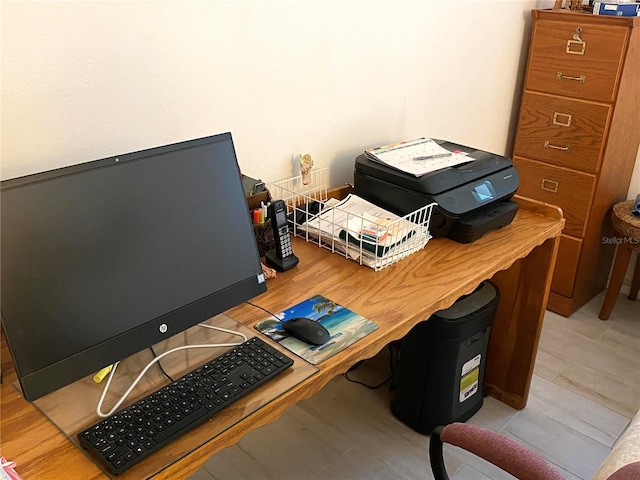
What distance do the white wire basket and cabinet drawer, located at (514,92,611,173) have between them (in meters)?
1.13

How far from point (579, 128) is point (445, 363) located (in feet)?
3.98

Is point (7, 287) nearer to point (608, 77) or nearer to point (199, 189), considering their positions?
point (199, 189)

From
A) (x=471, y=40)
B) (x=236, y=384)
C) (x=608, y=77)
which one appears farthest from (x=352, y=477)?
(x=608, y=77)

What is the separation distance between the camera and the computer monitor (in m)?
0.97

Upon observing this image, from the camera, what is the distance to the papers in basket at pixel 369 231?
1562 millimetres

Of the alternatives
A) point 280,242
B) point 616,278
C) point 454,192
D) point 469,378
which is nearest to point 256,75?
point 280,242

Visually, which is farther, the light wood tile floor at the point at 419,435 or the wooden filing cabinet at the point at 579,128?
the wooden filing cabinet at the point at 579,128

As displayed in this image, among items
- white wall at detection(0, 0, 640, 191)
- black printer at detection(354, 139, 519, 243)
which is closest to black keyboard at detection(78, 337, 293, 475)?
white wall at detection(0, 0, 640, 191)

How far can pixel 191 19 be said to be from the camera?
4.68ft

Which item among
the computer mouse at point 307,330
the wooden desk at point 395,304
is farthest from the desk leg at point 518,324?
the computer mouse at point 307,330

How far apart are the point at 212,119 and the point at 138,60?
0.87ft

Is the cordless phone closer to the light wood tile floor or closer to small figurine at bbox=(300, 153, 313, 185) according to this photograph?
small figurine at bbox=(300, 153, 313, 185)

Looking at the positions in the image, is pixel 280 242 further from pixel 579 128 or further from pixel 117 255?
pixel 579 128

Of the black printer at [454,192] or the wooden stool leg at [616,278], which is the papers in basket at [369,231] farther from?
the wooden stool leg at [616,278]
